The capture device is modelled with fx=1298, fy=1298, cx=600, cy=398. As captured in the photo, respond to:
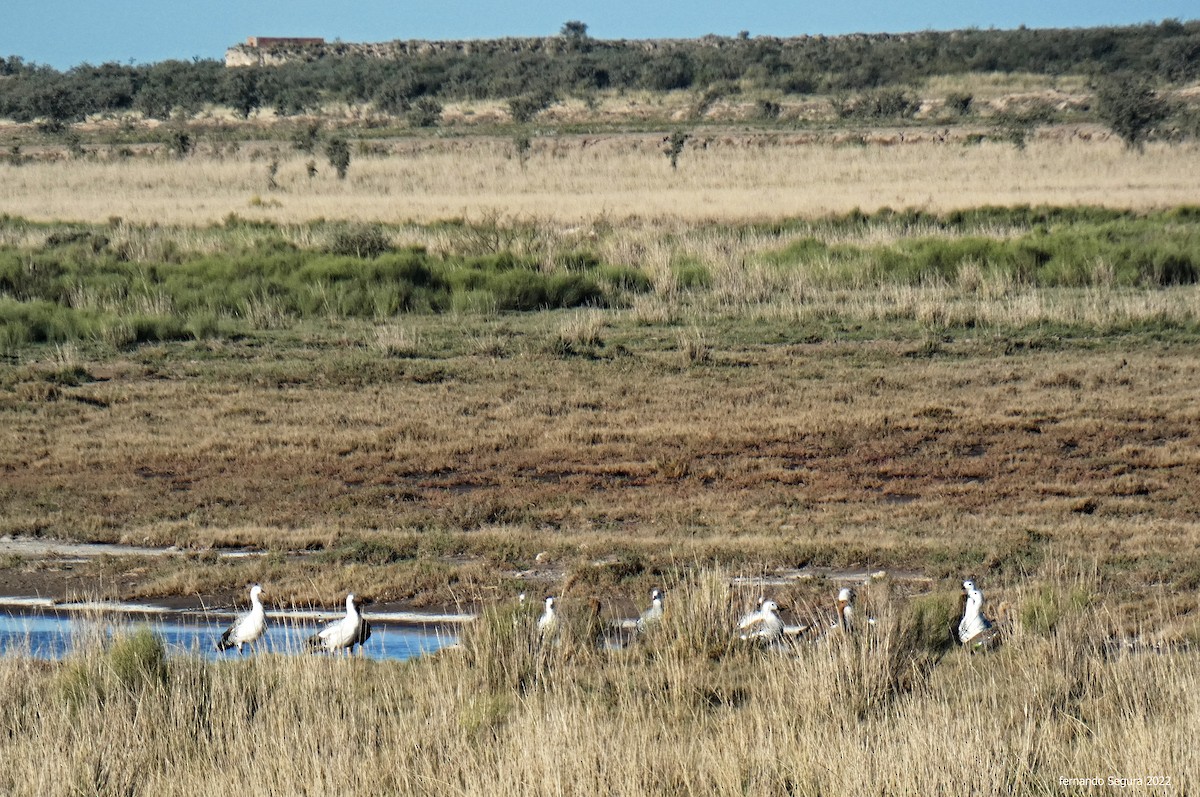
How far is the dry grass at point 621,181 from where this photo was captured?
33.7 meters

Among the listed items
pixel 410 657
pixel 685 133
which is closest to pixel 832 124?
pixel 685 133

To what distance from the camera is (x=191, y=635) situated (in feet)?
Result: 26.2

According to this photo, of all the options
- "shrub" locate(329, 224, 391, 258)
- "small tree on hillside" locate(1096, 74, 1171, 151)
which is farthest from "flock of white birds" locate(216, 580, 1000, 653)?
"small tree on hillside" locate(1096, 74, 1171, 151)

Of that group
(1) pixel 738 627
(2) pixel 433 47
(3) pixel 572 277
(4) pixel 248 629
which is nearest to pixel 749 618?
(1) pixel 738 627

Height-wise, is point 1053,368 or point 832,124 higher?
point 832,124

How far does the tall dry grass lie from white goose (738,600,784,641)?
130 mm

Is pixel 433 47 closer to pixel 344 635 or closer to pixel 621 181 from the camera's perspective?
pixel 621 181

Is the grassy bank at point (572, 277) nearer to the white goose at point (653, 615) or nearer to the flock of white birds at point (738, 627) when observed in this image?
the flock of white birds at point (738, 627)

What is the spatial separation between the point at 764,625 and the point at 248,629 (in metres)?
2.81

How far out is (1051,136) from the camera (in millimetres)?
51938

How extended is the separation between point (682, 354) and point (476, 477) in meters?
5.59

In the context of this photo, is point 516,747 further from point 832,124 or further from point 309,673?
point 832,124

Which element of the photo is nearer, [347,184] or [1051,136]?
[347,184]

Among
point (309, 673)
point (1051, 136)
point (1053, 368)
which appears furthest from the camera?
point (1051, 136)
